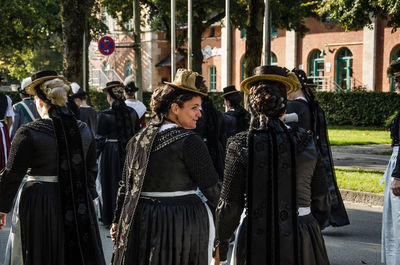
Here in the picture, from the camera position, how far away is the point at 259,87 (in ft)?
11.5

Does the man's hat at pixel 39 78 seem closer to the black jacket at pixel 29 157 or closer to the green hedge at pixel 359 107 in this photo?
the black jacket at pixel 29 157

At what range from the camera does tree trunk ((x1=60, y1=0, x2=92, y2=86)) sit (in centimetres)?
1432

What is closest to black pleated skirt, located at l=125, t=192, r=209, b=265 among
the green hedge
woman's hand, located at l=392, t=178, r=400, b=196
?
woman's hand, located at l=392, t=178, r=400, b=196

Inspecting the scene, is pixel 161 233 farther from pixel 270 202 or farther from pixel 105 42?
pixel 105 42

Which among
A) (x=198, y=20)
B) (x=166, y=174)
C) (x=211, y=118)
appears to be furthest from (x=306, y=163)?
(x=198, y=20)

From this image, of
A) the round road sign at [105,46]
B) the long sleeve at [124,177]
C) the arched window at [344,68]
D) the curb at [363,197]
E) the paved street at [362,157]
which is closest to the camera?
the long sleeve at [124,177]

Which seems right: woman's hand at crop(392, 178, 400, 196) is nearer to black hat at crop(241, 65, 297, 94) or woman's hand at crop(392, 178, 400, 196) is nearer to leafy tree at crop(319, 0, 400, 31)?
black hat at crop(241, 65, 297, 94)

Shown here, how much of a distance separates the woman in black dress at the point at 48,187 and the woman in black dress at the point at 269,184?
61.2 inches

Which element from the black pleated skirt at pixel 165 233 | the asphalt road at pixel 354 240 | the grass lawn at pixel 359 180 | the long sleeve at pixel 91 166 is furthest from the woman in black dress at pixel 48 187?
the grass lawn at pixel 359 180

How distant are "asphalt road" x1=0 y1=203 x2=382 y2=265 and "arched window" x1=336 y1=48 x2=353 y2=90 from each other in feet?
100.0

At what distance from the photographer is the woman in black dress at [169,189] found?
381 centimetres

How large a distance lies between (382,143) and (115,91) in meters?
13.9

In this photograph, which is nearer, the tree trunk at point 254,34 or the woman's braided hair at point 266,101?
the woman's braided hair at point 266,101

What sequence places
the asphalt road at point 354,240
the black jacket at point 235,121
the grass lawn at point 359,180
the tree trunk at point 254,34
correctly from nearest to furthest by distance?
1. the asphalt road at point 354,240
2. the black jacket at point 235,121
3. the grass lawn at point 359,180
4. the tree trunk at point 254,34
